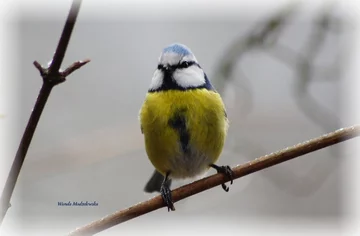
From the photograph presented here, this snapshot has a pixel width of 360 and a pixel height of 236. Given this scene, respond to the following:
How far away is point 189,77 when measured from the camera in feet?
5.25

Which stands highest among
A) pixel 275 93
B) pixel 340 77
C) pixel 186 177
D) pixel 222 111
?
pixel 275 93

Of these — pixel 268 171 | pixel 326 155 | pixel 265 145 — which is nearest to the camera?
pixel 268 171

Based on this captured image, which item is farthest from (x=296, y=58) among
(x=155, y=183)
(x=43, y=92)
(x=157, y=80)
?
(x=43, y=92)

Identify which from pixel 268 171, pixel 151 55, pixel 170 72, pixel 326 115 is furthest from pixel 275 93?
pixel 170 72

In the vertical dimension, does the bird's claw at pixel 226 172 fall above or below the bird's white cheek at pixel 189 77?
below

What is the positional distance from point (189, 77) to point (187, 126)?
0.19 m

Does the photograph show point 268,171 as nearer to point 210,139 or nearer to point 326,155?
point 326,155

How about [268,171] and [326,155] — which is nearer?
[268,171]

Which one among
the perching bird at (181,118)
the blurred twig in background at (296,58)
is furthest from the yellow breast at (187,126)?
the blurred twig in background at (296,58)

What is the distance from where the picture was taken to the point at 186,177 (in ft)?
5.53

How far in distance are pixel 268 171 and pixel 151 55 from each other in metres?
0.87

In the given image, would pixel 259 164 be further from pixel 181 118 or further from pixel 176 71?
pixel 176 71

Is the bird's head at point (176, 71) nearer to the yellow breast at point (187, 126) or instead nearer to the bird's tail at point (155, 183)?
the yellow breast at point (187, 126)

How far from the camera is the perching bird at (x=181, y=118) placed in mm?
1502
